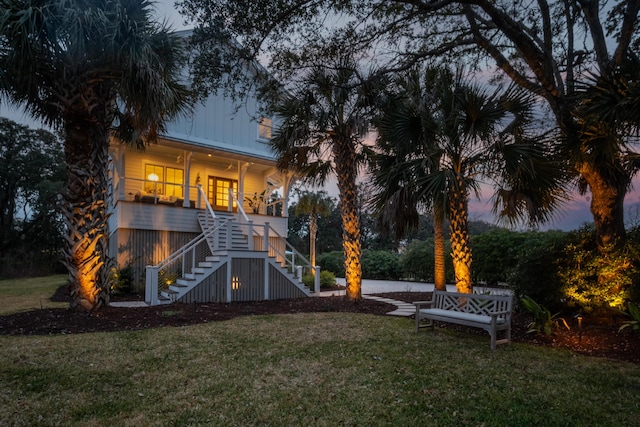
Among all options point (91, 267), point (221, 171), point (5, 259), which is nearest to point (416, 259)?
point (221, 171)

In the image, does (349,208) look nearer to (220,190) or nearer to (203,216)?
(203,216)

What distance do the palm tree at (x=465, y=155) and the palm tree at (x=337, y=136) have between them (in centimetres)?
133

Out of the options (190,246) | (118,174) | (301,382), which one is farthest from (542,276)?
(118,174)

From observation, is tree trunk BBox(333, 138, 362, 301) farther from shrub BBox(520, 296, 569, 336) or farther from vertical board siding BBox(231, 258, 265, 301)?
shrub BBox(520, 296, 569, 336)

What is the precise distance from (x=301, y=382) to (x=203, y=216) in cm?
1115

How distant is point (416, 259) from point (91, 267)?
53.6 feet

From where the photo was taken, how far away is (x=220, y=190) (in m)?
17.6

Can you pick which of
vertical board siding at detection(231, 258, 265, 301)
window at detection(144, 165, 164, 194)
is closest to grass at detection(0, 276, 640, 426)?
vertical board siding at detection(231, 258, 265, 301)

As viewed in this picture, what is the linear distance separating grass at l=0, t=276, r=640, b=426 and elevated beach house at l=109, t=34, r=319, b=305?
4703mm

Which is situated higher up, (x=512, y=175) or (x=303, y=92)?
(x=303, y=92)

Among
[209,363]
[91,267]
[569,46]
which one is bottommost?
[209,363]

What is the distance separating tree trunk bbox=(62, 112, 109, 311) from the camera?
8.09 metres

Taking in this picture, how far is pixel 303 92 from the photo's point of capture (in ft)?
30.8

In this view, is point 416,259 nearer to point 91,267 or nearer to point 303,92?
point 303,92
